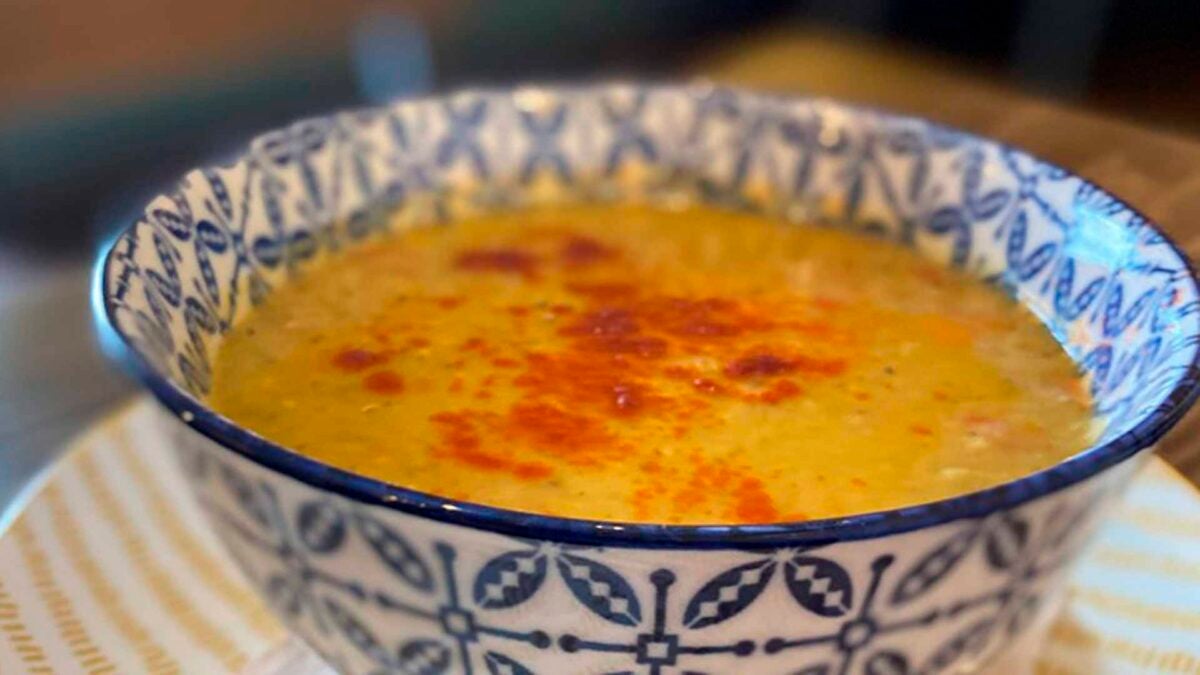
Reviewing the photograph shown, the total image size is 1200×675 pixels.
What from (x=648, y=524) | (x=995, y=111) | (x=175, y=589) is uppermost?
(x=648, y=524)

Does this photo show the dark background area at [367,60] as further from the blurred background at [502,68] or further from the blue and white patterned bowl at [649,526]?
the blue and white patterned bowl at [649,526]

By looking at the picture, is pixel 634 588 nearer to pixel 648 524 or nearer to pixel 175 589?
pixel 648 524

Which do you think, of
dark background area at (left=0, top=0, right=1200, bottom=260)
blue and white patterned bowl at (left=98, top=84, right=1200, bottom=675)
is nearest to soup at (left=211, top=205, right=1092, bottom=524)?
blue and white patterned bowl at (left=98, top=84, right=1200, bottom=675)

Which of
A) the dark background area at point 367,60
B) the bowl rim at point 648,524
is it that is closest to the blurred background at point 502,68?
the dark background area at point 367,60

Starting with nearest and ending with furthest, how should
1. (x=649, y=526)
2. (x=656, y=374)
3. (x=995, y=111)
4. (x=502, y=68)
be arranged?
(x=649, y=526)
(x=656, y=374)
(x=995, y=111)
(x=502, y=68)

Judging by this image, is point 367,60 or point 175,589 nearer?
point 175,589

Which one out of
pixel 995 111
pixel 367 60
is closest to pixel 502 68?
pixel 367 60

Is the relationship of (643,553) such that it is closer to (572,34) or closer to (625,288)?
(625,288)

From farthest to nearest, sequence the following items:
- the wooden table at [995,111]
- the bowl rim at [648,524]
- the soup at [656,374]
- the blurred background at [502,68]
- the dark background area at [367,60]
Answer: the dark background area at [367,60]
the blurred background at [502,68]
the wooden table at [995,111]
the soup at [656,374]
the bowl rim at [648,524]

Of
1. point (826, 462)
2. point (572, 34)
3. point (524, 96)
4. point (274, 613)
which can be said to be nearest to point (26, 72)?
Answer: point (572, 34)
